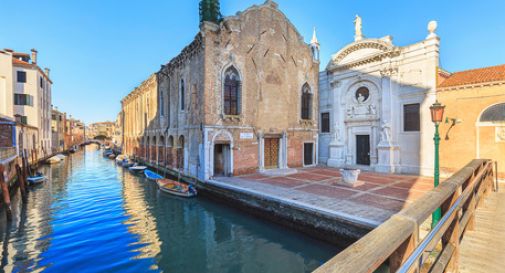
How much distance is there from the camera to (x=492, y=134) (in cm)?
1145

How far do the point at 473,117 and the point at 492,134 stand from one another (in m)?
1.11

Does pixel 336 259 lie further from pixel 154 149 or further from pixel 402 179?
pixel 154 149

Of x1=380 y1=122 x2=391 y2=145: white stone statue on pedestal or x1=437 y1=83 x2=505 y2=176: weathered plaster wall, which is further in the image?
x1=380 y1=122 x2=391 y2=145: white stone statue on pedestal

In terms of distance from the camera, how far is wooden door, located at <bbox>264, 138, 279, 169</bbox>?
1645 cm

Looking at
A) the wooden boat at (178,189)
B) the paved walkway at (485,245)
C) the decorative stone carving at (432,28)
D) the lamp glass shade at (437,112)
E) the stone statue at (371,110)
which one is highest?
the decorative stone carving at (432,28)

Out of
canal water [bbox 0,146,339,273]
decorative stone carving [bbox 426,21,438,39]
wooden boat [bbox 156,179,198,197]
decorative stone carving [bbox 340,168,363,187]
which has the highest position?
decorative stone carving [bbox 426,21,438,39]

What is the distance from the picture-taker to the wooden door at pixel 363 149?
16366mm

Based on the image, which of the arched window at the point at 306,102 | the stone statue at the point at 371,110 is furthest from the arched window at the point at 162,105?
the stone statue at the point at 371,110

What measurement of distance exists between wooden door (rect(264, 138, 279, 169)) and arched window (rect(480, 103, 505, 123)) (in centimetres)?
1127

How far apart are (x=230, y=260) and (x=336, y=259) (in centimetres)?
647

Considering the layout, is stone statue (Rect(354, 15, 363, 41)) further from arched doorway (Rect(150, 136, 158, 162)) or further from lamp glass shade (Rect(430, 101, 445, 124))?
arched doorway (Rect(150, 136, 158, 162))

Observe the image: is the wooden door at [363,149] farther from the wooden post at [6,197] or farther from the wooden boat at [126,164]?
the wooden boat at [126,164]

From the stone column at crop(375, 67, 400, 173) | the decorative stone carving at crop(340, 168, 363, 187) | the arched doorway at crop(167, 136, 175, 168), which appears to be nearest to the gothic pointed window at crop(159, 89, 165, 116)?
the arched doorway at crop(167, 136, 175, 168)

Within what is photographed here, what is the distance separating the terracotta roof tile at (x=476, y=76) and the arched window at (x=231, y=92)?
11824mm
